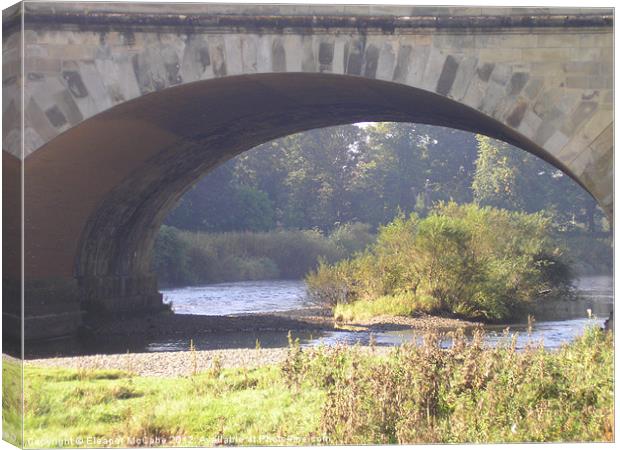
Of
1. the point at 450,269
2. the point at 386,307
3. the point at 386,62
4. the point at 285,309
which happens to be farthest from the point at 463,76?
the point at 285,309

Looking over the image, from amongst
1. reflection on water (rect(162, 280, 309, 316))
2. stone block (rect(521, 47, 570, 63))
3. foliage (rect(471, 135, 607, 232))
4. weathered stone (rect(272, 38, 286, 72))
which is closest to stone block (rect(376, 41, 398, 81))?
weathered stone (rect(272, 38, 286, 72))

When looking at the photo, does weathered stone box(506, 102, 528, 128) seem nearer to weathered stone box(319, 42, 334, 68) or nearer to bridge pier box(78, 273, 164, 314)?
weathered stone box(319, 42, 334, 68)

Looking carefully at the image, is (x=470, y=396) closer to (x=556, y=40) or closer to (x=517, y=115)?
(x=517, y=115)

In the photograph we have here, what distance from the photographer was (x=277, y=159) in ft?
71.2

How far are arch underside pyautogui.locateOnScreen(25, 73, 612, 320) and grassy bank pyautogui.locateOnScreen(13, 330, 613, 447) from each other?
2.92m

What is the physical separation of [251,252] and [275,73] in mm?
9208

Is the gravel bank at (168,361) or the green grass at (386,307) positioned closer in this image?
the gravel bank at (168,361)

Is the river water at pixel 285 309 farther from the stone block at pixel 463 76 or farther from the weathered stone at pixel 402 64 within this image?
the weathered stone at pixel 402 64

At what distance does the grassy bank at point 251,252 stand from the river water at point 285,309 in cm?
40

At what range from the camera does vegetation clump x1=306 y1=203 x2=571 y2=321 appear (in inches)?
787

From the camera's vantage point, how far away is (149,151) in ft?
59.3

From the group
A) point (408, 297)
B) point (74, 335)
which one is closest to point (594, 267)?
point (408, 297)

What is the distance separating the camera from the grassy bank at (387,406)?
9.90m

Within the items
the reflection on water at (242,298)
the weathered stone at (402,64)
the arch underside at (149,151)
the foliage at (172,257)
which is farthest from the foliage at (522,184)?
the foliage at (172,257)
